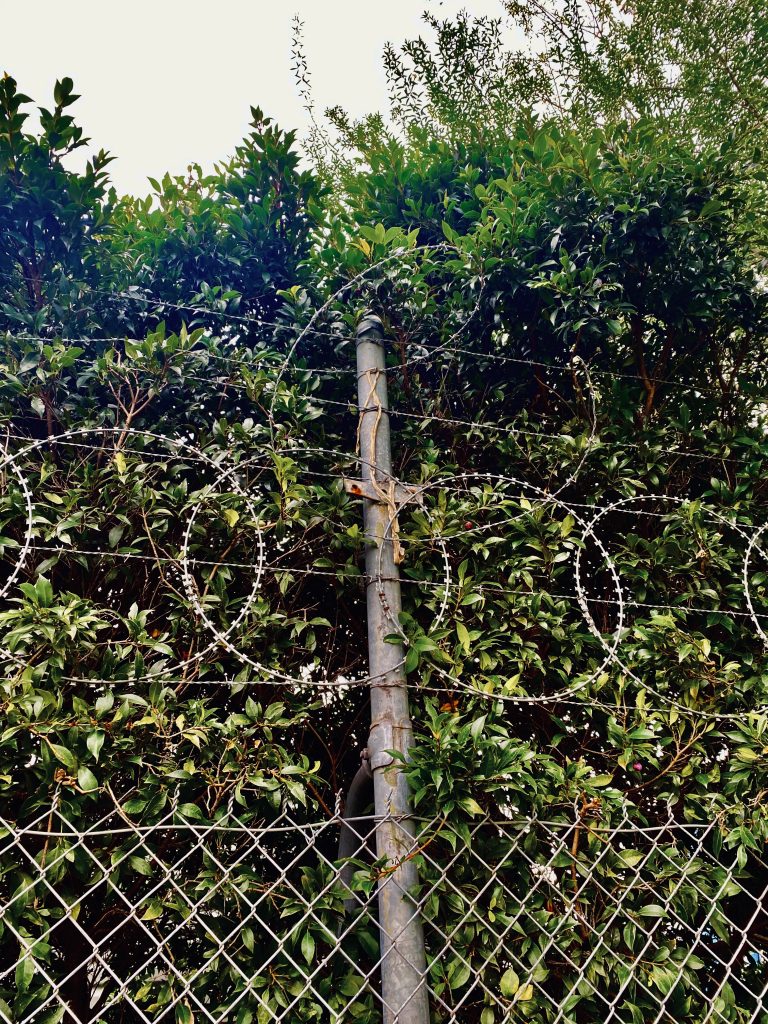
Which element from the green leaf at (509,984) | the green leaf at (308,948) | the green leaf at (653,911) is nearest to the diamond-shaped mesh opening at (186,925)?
the green leaf at (308,948)

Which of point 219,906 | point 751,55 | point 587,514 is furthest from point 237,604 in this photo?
point 751,55

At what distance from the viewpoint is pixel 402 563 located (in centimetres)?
207

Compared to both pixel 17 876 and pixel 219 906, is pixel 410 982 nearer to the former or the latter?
pixel 219 906

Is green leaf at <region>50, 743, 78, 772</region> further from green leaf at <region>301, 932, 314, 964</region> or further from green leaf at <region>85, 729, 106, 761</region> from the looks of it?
green leaf at <region>301, 932, 314, 964</region>

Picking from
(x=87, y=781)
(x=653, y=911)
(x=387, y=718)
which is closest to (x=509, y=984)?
(x=653, y=911)

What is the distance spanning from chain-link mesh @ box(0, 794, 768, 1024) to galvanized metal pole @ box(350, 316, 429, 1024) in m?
0.03

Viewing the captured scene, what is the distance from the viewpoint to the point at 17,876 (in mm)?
1449

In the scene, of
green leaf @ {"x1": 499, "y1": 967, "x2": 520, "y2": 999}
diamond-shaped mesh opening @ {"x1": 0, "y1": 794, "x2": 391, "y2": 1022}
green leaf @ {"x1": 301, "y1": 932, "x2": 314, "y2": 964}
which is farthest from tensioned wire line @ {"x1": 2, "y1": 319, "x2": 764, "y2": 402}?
green leaf @ {"x1": 499, "y1": 967, "x2": 520, "y2": 999}

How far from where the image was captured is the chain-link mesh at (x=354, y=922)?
4.72ft

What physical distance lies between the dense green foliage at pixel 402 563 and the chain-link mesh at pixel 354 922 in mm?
11

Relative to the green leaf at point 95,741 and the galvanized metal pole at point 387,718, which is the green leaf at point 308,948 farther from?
the green leaf at point 95,741

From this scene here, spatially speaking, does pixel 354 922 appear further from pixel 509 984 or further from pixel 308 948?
pixel 509 984

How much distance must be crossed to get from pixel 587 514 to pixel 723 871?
1.13 m

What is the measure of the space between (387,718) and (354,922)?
0.40m
